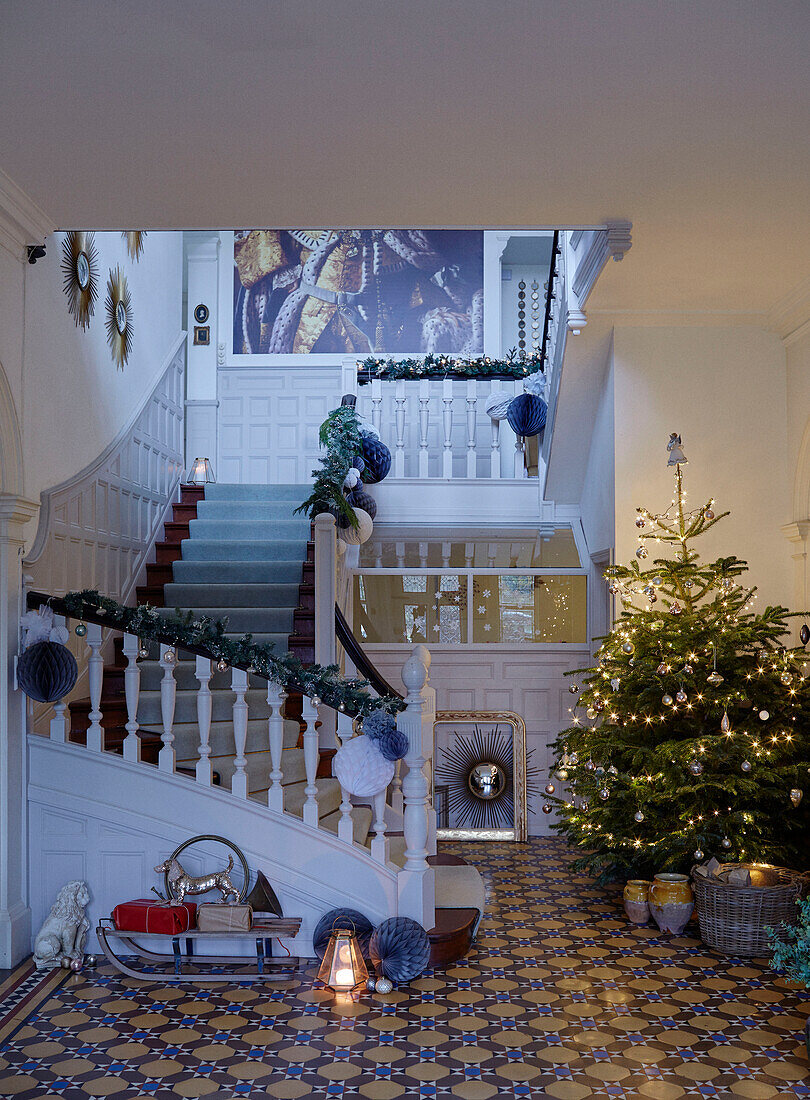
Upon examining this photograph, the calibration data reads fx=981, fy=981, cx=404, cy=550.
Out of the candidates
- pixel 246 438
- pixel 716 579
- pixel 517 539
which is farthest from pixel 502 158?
pixel 246 438

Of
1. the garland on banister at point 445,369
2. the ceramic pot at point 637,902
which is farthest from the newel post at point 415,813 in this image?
the garland on banister at point 445,369

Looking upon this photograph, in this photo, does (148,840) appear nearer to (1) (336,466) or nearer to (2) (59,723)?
(2) (59,723)

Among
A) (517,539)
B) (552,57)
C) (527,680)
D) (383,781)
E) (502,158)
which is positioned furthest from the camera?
(517,539)

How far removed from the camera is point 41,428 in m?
5.17

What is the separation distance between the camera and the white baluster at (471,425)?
8.45 m

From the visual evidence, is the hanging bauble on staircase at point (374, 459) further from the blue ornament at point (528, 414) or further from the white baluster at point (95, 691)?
the white baluster at point (95, 691)

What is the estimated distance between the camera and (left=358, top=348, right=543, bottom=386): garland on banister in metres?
8.57

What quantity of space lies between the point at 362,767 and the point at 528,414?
418 centimetres

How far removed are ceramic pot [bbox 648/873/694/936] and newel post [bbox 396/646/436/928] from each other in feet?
4.04

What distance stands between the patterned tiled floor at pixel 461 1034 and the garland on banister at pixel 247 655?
1.27m

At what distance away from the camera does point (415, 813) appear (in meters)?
4.63

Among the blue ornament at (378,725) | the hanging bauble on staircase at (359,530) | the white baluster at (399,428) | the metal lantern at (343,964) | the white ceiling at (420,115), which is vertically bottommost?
the metal lantern at (343,964)

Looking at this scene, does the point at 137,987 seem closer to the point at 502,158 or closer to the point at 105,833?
the point at 105,833

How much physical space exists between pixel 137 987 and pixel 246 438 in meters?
6.20
